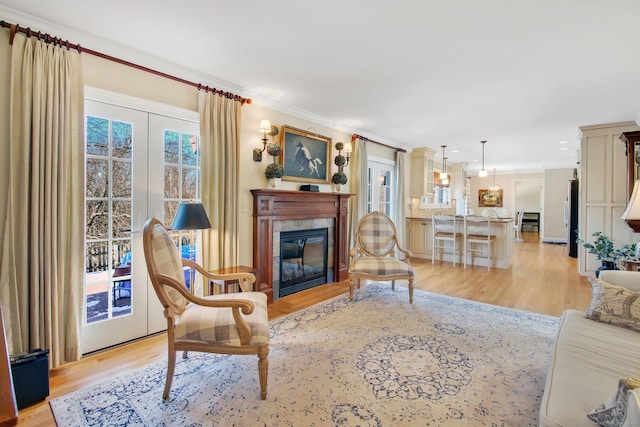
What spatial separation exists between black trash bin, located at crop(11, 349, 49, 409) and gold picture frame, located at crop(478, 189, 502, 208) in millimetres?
12603

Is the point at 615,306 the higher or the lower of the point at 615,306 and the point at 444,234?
the lower

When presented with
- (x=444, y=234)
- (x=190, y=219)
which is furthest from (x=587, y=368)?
(x=444, y=234)

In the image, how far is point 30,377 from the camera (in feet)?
6.17

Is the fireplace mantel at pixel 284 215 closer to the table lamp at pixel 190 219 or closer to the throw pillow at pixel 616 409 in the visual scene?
the table lamp at pixel 190 219

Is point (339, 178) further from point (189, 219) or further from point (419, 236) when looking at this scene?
point (419, 236)

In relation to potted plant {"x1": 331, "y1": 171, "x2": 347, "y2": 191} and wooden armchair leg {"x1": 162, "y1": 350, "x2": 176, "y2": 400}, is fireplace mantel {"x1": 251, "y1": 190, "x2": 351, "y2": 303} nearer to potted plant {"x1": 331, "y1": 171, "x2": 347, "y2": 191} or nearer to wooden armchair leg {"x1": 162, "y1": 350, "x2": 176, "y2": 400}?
potted plant {"x1": 331, "y1": 171, "x2": 347, "y2": 191}

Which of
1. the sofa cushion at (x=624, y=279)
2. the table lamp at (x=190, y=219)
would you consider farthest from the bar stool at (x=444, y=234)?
the table lamp at (x=190, y=219)

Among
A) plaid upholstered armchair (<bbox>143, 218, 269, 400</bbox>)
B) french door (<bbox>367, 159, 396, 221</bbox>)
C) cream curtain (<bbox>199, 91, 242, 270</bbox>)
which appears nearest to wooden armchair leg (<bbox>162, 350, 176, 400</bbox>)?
plaid upholstered armchair (<bbox>143, 218, 269, 400</bbox>)

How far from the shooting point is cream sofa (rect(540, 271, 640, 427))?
1.19m

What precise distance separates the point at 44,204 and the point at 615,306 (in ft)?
12.7

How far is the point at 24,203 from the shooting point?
2.10 metres

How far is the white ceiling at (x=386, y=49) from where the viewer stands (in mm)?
2059

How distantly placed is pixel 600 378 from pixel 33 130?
3517 mm

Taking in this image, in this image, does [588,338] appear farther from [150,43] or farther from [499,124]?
[499,124]
